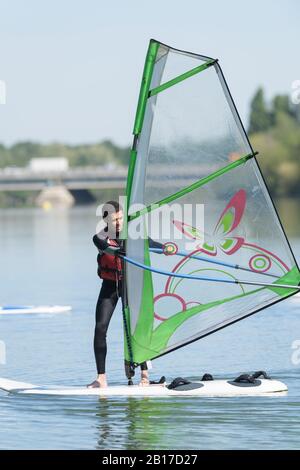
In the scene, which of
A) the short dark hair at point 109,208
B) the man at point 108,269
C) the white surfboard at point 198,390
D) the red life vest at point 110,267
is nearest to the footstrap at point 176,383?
the white surfboard at point 198,390

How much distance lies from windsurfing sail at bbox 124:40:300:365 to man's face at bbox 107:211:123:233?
15 cm

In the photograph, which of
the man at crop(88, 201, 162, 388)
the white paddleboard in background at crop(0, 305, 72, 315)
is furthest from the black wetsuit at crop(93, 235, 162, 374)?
the white paddleboard in background at crop(0, 305, 72, 315)

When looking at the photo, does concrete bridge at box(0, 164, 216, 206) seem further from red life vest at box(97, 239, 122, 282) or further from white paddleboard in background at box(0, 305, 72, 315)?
red life vest at box(97, 239, 122, 282)

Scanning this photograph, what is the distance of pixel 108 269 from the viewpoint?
1241cm

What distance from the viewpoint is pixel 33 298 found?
24359 mm

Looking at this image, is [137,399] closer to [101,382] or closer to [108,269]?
[101,382]

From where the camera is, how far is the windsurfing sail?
39.3ft

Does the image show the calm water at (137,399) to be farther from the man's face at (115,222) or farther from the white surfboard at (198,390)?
the man's face at (115,222)

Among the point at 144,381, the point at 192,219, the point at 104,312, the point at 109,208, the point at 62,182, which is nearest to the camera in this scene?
the point at 109,208

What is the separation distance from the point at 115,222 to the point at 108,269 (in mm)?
520

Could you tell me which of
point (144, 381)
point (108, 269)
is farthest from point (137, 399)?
point (108, 269)

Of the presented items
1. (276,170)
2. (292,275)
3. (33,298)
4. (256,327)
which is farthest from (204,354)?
(276,170)

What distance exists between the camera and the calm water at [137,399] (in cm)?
1106

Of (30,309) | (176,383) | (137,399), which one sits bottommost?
(137,399)
